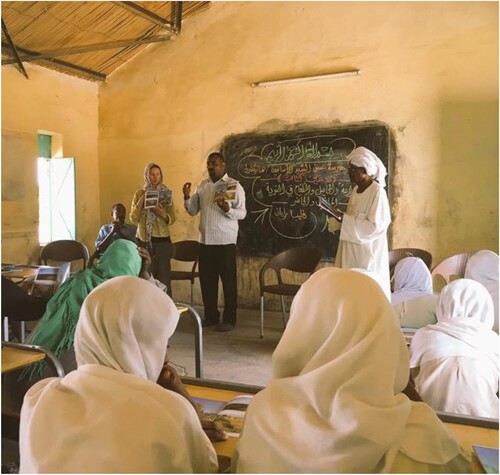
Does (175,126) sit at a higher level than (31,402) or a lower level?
higher

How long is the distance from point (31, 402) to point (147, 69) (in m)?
5.91

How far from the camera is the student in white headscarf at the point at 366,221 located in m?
3.50

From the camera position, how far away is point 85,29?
561 cm

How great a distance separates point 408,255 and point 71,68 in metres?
4.40

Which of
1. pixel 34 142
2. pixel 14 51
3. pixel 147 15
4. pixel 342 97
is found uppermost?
pixel 147 15

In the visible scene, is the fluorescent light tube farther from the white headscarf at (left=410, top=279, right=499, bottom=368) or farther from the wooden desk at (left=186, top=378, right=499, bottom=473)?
the wooden desk at (left=186, top=378, right=499, bottom=473)

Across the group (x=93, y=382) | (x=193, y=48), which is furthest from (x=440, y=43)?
(x=93, y=382)

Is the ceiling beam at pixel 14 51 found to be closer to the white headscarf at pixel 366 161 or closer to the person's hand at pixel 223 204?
the person's hand at pixel 223 204

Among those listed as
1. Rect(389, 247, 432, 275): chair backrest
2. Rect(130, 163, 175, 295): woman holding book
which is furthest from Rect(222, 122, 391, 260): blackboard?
Rect(130, 163, 175, 295): woman holding book

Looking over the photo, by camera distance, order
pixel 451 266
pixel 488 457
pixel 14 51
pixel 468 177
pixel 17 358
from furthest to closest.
Answer: 1. pixel 14 51
2. pixel 468 177
3. pixel 451 266
4. pixel 17 358
5. pixel 488 457

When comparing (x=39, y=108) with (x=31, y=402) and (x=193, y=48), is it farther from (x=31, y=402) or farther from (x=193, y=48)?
(x=31, y=402)

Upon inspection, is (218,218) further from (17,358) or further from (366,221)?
(17,358)

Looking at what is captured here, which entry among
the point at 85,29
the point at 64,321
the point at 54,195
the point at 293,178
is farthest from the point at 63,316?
the point at 54,195

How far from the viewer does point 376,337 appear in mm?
991
